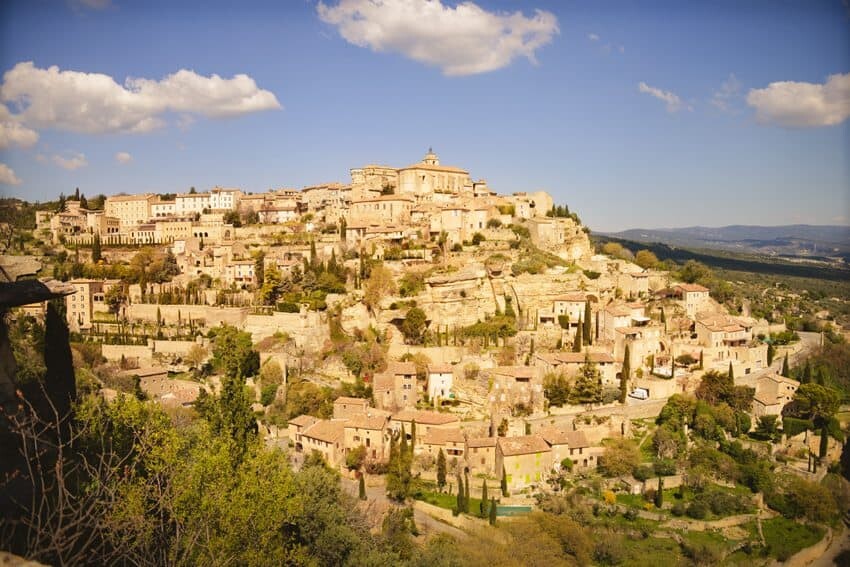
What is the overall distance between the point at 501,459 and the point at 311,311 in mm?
12006

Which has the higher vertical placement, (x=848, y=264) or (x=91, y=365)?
(x=848, y=264)

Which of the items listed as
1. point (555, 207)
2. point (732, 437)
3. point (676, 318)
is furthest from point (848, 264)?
point (732, 437)

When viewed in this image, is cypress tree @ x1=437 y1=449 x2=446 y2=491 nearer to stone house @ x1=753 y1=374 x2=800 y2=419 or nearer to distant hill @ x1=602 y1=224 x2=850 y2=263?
stone house @ x1=753 y1=374 x2=800 y2=419

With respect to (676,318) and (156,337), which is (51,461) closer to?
(156,337)

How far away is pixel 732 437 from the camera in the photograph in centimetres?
2433

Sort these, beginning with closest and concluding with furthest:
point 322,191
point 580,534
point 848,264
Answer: point 580,534 → point 322,191 → point 848,264

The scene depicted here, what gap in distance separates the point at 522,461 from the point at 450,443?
2.54 metres

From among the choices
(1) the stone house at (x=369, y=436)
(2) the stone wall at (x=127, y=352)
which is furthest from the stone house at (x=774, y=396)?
(2) the stone wall at (x=127, y=352)

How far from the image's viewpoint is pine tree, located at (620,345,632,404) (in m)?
24.9

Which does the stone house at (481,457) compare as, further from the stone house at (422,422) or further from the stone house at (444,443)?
the stone house at (422,422)

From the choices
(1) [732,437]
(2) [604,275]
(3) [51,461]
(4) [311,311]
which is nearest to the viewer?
(3) [51,461]

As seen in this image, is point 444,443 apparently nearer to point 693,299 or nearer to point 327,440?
point 327,440

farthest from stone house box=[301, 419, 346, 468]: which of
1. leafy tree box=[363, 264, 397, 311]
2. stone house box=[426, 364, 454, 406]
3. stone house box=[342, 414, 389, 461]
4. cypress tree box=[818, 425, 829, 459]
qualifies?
cypress tree box=[818, 425, 829, 459]

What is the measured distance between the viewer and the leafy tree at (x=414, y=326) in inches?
1075
